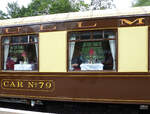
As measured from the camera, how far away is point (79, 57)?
479 centimetres

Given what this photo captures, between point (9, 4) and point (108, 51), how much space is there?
124 feet

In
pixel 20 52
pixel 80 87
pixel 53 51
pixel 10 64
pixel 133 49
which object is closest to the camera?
pixel 133 49

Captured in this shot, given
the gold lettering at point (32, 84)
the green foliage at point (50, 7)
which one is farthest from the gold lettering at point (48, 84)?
the green foliage at point (50, 7)

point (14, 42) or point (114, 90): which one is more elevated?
point (14, 42)

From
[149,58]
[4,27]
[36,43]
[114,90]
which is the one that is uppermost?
[4,27]

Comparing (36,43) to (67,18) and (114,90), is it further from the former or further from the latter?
(114,90)

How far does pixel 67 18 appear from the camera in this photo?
191 inches

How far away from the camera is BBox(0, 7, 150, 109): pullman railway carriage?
14.2 ft

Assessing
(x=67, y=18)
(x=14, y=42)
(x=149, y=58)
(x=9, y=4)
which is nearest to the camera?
(x=149, y=58)

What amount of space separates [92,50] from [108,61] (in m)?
0.47

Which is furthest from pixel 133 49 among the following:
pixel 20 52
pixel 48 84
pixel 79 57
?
pixel 20 52

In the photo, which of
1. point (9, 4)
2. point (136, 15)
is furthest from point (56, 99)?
point (9, 4)

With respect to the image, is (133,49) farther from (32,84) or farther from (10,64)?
(10,64)

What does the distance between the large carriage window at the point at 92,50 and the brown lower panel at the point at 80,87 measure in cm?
25
